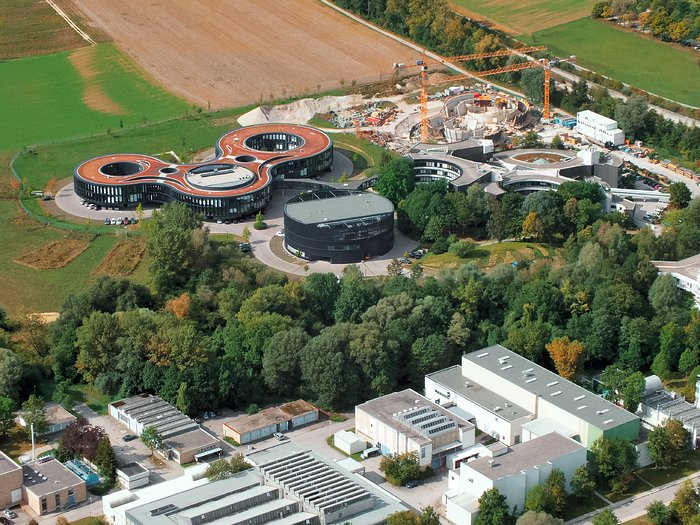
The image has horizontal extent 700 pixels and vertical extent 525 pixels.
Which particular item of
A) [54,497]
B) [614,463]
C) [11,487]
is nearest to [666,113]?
[614,463]

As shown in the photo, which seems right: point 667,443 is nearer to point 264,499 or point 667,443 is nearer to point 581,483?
point 581,483

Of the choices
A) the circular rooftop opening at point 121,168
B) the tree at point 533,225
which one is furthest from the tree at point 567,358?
the circular rooftop opening at point 121,168

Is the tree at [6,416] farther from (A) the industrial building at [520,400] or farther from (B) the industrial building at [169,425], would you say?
(A) the industrial building at [520,400]

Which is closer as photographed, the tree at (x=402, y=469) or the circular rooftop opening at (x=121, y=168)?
the tree at (x=402, y=469)

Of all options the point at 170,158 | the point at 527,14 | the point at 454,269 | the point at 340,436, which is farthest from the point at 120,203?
the point at 527,14

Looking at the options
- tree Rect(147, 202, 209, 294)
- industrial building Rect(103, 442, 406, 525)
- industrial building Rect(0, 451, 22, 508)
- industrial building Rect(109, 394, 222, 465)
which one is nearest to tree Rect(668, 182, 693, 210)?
tree Rect(147, 202, 209, 294)

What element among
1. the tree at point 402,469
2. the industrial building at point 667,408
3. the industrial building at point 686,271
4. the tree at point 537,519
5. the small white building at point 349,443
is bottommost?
the small white building at point 349,443

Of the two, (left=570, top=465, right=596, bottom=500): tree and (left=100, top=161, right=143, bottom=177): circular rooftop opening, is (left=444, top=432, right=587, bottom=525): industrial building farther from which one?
(left=100, top=161, right=143, bottom=177): circular rooftop opening
